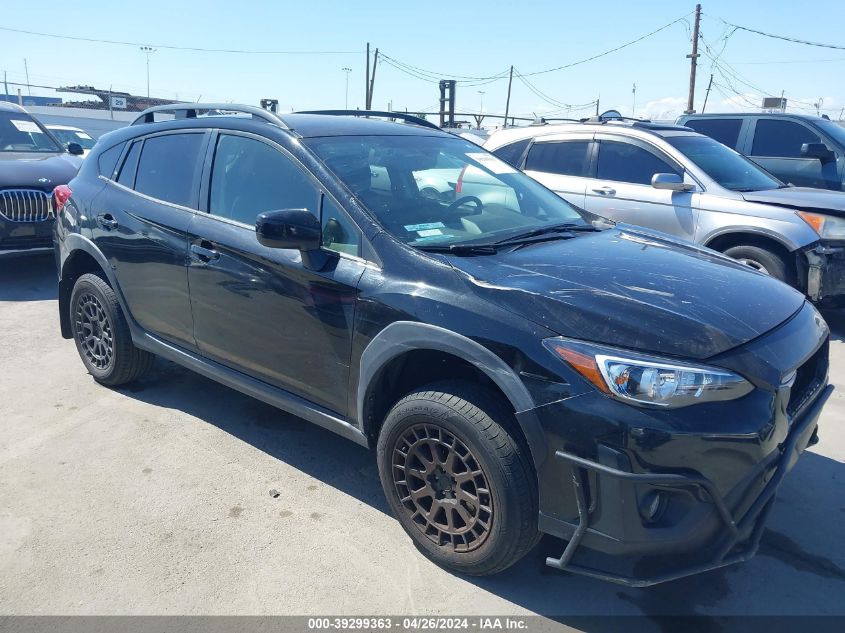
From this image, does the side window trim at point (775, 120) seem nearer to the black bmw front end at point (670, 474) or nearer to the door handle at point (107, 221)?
the black bmw front end at point (670, 474)

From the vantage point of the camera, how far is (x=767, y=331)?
2.59m

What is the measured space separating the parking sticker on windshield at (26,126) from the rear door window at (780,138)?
950 cm

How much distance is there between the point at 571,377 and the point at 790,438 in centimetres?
90

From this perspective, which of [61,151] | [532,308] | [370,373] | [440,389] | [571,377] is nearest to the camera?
[571,377]

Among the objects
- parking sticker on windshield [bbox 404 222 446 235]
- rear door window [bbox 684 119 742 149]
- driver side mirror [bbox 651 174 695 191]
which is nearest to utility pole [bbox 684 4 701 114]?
rear door window [bbox 684 119 742 149]

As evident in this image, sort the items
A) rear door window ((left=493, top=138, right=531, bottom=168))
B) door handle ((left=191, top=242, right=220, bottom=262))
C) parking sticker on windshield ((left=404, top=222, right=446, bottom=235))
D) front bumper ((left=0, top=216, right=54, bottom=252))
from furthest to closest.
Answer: rear door window ((left=493, top=138, right=531, bottom=168)), front bumper ((left=0, top=216, right=54, bottom=252)), door handle ((left=191, top=242, right=220, bottom=262)), parking sticker on windshield ((left=404, top=222, right=446, bottom=235))

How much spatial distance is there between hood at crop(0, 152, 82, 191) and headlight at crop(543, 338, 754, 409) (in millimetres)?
7165

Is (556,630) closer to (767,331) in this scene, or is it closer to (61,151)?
(767,331)

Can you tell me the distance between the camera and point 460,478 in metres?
2.69

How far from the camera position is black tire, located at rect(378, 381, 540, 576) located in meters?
2.53

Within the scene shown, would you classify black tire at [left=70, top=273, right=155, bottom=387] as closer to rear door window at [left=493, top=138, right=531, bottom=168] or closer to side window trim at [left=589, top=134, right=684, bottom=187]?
rear door window at [left=493, top=138, right=531, bottom=168]

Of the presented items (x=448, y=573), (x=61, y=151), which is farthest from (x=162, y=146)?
(x=61, y=151)

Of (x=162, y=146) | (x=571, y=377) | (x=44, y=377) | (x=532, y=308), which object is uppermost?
(x=162, y=146)

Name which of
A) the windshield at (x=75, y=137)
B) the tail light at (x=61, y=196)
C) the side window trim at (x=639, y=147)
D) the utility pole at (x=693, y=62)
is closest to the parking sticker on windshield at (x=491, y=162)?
the tail light at (x=61, y=196)
